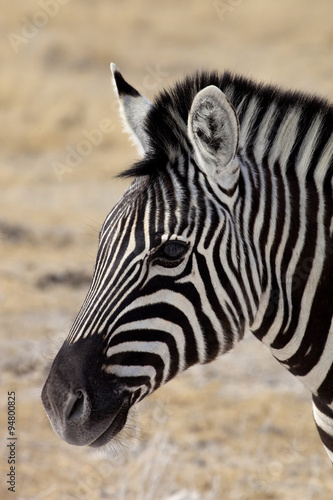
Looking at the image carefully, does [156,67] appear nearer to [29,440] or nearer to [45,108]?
[45,108]

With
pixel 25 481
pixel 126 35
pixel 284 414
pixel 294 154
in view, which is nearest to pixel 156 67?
pixel 126 35

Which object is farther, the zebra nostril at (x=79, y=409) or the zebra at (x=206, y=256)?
the zebra at (x=206, y=256)

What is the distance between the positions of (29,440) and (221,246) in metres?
4.84

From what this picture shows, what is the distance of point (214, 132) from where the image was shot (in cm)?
340

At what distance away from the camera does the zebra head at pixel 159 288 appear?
3.26 metres

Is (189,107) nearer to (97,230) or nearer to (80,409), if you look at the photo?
(97,230)

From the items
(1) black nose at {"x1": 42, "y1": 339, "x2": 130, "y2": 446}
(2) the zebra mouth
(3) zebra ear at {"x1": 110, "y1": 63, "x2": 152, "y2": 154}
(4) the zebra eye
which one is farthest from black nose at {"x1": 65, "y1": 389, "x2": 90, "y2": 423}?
(3) zebra ear at {"x1": 110, "y1": 63, "x2": 152, "y2": 154}

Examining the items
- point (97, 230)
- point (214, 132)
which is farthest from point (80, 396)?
point (214, 132)

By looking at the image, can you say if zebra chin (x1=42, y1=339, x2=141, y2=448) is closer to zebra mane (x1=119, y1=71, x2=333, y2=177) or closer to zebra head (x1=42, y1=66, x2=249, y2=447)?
zebra head (x1=42, y1=66, x2=249, y2=447)

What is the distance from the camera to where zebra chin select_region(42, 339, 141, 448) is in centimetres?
319

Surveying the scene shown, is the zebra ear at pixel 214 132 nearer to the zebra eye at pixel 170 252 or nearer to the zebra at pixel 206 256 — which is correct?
the zebra at pixel 206 256

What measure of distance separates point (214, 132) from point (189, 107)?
1.13 feet

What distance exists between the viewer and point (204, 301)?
3.43 meters

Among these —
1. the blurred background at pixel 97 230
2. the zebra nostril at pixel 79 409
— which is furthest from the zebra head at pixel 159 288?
the blurred background at pixel 97 230
